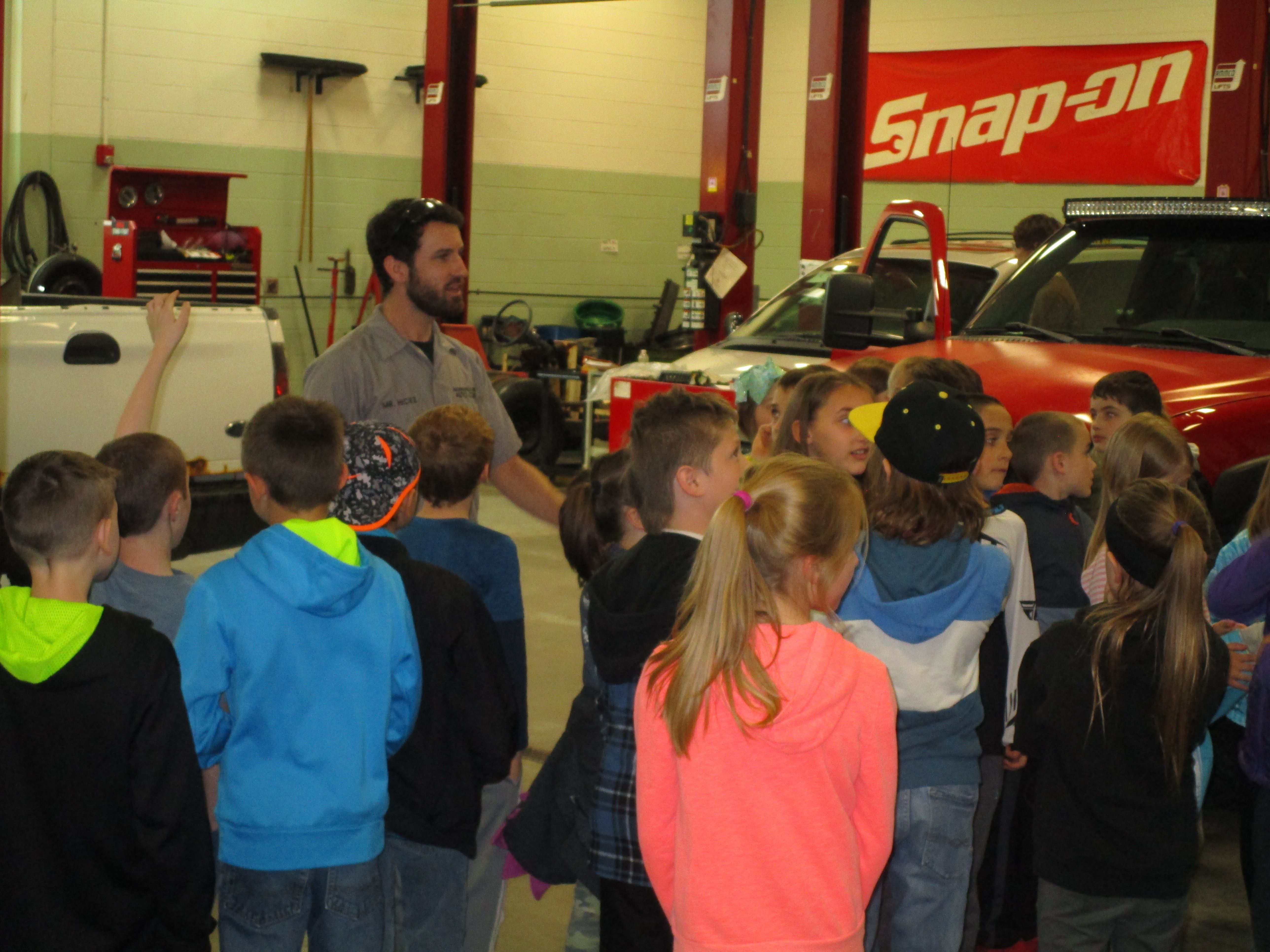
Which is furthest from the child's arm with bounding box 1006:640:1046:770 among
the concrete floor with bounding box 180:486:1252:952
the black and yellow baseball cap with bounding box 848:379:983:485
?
the concrete floor with bounding box 180:486:1252:952

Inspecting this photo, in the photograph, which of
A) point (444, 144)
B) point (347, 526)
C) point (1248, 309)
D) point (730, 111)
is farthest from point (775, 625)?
point (444, 144)

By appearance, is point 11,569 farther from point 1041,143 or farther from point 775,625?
point 1041,143

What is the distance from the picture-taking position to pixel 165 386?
19.9 ft

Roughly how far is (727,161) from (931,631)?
846 cm

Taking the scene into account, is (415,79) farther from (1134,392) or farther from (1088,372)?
(1134,392)

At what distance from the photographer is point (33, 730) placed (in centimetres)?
226

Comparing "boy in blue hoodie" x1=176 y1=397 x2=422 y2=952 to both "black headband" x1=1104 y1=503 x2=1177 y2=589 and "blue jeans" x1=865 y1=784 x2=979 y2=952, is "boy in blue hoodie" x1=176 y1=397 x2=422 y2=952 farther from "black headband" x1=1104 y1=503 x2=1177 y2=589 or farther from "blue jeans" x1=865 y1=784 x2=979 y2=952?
Result: "black headband" x1=1104 y1=503 x2=1177 y2=589

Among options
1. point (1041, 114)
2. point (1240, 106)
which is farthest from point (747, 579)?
point (1041, 114)

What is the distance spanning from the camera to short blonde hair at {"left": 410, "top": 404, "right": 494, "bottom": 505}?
10.5ft

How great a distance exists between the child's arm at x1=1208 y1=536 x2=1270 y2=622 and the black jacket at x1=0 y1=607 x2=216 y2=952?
233 centimetres

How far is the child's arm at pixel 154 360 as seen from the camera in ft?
11.2

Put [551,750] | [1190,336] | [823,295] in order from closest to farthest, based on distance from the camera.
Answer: [1190,336] → [551,750] → [823,295]

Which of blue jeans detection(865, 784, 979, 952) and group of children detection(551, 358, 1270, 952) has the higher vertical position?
group of children detection(551, 358, 1270, 952)

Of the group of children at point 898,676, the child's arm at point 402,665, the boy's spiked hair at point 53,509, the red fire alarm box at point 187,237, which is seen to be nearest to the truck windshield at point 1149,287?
the group of children at point 898,676
